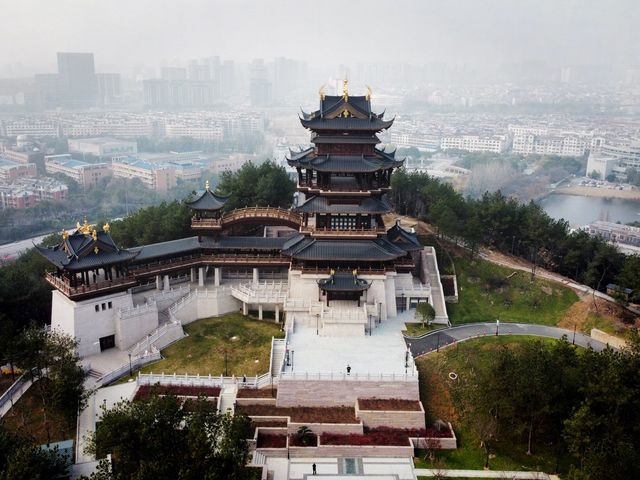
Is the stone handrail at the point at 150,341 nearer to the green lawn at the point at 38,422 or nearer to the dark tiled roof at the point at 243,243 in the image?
the green lawn at the point at 38,422

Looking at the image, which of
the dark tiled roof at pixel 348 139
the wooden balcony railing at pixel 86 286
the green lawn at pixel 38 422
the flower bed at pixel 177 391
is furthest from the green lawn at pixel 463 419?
the wooden balcony railing at pixel 86 286

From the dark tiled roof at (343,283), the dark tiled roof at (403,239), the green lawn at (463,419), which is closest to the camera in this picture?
the green lawn at (463,419)

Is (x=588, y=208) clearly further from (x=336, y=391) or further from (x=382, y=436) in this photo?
(x=382, y=436)

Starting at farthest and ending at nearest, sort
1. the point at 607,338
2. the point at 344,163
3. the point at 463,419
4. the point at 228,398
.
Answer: the point at 344,163, the point at 607,338, the point at 228,398, the point at 463,419

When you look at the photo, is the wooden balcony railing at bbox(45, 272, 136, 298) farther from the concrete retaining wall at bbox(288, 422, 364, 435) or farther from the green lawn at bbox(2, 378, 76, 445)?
the concrete retaining wall at bbox(288, 422, 364, 435)

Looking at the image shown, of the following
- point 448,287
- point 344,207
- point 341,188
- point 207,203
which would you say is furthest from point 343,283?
point 207,203

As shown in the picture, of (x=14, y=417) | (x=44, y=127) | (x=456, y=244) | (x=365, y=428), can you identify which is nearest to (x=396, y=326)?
(x=365, y=428)
